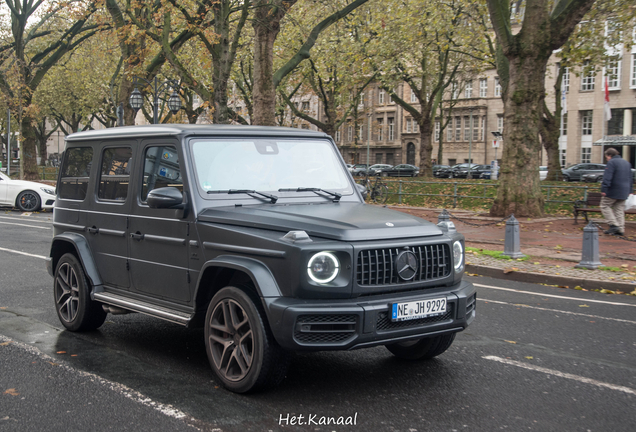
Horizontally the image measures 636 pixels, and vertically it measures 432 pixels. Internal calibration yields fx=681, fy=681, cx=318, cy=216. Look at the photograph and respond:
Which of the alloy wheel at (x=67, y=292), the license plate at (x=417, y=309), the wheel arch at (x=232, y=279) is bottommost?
the alloy wheel at (x=67, y=292)

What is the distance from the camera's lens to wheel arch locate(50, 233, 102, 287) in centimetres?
619

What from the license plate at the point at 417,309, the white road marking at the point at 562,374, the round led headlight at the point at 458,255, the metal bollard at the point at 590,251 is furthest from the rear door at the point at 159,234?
the metal bollard at the point at 590,251

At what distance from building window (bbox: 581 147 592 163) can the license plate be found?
57735 mm

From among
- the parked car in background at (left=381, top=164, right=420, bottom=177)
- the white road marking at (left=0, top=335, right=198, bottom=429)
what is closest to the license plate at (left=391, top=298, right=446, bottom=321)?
the white road marking at (left=0, top=335, right=198, bottom=429)

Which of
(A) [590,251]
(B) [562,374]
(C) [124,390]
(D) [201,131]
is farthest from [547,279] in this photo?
(C) [124,390]

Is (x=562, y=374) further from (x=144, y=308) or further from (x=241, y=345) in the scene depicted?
(x=144, y=308)

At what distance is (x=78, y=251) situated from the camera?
6273 millimetres

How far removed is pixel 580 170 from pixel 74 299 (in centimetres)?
4961

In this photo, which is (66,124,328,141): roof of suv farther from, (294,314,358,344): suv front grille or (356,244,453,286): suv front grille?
(294,314,358,344): suv front grille

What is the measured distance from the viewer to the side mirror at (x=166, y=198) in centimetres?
498

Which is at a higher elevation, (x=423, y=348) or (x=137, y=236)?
(x=137, y=236)

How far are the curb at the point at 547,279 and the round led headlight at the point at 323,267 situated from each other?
662cm

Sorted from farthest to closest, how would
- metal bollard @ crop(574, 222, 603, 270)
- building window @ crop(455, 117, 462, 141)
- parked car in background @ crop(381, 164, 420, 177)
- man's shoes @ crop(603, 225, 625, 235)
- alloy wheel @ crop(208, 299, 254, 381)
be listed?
building window @ crop(455, 117, 462, 141) < parked car in background @ crop(381, 164, 420, 177) < man's shoes @ crop(603, 225, 625, 235) < metal bollard @ crop(574, 222, 603, 270) < alloy wheel @ crop(208, 299, 254, 381)

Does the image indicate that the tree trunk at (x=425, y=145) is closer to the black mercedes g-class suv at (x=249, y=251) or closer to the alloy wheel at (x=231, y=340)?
the black mercedes g-class suv at (x=249, y=251)
